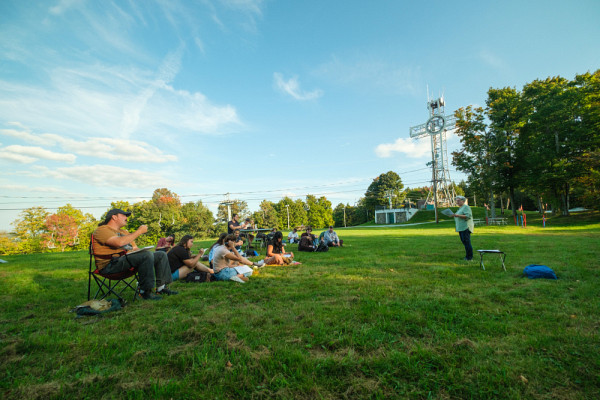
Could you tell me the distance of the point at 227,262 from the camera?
666 cm

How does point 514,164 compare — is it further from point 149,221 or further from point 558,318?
point 149,221

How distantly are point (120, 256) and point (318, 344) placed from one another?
3.77m

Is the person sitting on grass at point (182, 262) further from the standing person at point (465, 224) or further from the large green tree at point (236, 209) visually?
the large green tree at point (236, 209)

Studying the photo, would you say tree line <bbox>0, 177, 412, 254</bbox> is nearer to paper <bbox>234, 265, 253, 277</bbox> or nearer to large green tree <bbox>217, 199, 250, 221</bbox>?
large green tree <bbox>217, 199, 250, 221</bbox>

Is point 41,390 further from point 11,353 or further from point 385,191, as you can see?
point 385,191

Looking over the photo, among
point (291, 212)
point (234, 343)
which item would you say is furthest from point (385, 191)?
point (234, 343)

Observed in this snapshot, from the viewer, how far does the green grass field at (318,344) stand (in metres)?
2.00

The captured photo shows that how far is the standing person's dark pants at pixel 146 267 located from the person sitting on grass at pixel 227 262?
134cm

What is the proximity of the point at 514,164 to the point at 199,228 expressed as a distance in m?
53.0

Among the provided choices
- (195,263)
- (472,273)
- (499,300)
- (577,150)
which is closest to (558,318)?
(499,300)

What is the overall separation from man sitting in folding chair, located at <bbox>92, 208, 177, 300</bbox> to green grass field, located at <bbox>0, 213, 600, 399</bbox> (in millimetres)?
441

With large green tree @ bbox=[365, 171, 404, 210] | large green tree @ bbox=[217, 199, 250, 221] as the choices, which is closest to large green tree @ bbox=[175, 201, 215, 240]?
large green tree @ bbox=[217, 199, 250, 221]

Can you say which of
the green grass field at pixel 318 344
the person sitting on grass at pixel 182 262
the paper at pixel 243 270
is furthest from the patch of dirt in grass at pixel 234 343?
the person sitting on grass at pixel 182 262

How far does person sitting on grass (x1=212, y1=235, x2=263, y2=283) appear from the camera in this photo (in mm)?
6074
